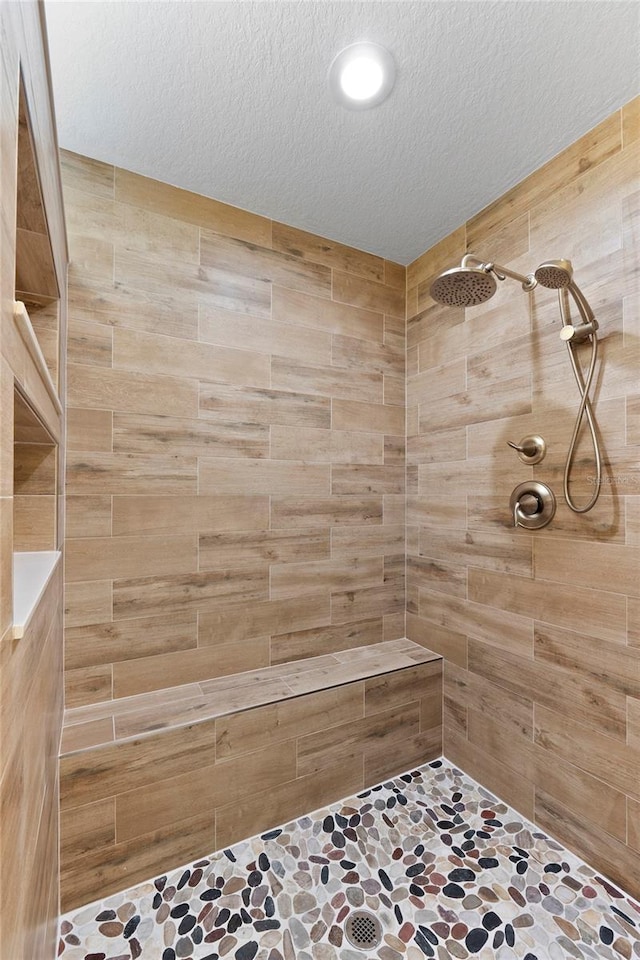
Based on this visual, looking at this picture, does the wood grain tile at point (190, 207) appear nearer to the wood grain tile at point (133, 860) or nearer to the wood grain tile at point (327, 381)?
the wood grain tile at point (327, 381)

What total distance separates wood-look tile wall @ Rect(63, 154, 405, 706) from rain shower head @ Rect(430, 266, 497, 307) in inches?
28.7

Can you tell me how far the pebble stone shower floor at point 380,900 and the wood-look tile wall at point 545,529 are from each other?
0.16m

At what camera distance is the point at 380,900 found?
1331mm

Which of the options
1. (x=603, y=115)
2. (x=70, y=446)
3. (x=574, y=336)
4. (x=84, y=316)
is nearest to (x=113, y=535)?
(x=70, y=446)

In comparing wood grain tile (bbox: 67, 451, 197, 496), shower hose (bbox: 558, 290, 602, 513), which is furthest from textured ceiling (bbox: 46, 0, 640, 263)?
wood grain tile (bbox: 67, 451, 197, 496)

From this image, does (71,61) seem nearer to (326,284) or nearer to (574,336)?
(326,284)

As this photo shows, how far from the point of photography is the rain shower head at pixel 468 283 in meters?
1.40

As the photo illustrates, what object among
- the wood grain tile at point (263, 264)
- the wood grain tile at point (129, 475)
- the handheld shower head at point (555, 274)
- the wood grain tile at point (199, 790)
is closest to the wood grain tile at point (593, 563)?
the handheld shower head at point (555, 274)

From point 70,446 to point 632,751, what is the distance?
2100mm

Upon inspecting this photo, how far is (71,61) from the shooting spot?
50.0 inches

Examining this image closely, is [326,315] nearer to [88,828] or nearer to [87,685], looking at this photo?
[87,685]

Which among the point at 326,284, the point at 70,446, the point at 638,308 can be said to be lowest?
the point at 70,446

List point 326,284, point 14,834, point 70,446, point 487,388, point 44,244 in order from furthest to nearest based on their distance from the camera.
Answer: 1. point 326,284
2. point 487,388
3. point 70,446
4. point 44,244
5. point 14,834

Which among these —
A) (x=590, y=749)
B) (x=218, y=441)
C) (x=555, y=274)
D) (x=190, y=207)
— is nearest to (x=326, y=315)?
(x=190, y=207)
